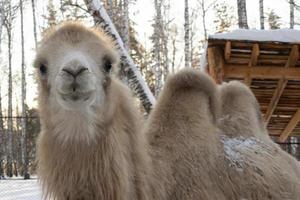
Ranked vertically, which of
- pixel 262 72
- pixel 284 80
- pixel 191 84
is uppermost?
pixel 262 72

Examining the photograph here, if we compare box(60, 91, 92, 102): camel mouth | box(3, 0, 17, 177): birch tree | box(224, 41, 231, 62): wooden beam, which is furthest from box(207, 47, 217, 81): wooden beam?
box(3, 0, 17, 177): birch tree

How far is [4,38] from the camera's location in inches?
1162

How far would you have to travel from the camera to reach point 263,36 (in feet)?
27.0

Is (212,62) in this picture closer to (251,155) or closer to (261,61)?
(261,61)

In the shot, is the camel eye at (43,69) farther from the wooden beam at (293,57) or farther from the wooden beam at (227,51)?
the wooden beam at (293,57)

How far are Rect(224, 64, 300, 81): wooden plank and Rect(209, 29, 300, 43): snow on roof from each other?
909 millimetres

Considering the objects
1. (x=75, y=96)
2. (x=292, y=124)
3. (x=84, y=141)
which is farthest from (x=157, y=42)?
(x=75, y=96)

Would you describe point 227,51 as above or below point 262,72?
above

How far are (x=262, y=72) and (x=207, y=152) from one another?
5.96 metres

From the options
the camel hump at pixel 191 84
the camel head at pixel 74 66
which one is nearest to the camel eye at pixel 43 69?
the camel head at pixel 74 66

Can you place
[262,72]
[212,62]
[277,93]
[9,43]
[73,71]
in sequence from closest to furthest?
[73,71]
[212,62]
[262,72]
[277,93]
[9,43]

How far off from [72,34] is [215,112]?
4.53ft

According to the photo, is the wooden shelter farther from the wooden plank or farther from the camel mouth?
the camel mouth

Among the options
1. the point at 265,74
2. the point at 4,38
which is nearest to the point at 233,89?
the point at 265,74
